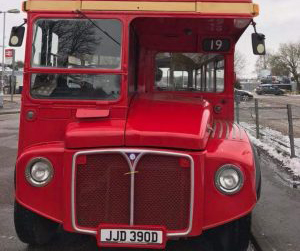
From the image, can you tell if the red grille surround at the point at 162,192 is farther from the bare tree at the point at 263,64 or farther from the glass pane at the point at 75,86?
the bare tree at the point at 263,64

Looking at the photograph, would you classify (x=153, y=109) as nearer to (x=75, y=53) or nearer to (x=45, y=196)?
(x=75, y=53)

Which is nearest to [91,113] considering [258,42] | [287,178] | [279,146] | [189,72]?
[258,42]

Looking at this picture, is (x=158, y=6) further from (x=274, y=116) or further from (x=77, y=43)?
(x=274, y=116)

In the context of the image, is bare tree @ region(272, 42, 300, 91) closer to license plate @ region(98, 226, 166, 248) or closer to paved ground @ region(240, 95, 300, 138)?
paved ground @ region(240, 95, 300, 138)

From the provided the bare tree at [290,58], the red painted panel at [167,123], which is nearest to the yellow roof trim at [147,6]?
the red painted panel at [167,123]

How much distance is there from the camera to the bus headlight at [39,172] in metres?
4.15

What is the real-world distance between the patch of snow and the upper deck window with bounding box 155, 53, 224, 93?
3.05 m

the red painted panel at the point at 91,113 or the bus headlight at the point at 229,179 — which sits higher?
the red painted panel at the point at 91,113

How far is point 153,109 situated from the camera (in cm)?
471

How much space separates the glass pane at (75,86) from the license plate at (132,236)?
4.39 feet

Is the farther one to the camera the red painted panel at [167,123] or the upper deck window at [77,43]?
the upper deck window at [77,43]

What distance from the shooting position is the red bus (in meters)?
3.97

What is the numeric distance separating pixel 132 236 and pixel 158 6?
2.21m

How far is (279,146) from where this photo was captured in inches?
450
